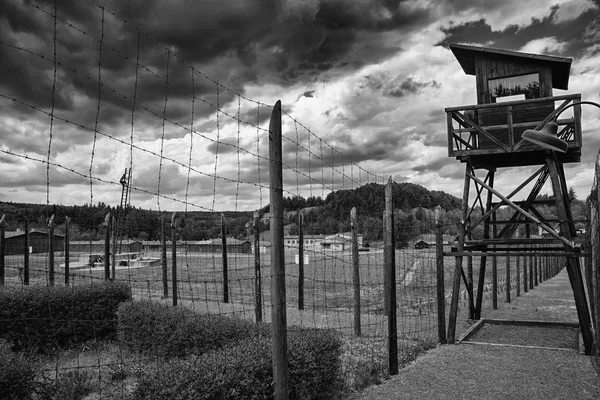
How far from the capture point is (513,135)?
1134cm

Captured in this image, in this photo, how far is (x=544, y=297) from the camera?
2320 cm

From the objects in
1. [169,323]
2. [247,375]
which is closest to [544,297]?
[169,323]

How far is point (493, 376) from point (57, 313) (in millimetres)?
10106

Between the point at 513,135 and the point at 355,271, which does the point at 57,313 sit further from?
the point at 513,135

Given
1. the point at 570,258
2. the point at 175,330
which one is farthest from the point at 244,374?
the point at 570,258

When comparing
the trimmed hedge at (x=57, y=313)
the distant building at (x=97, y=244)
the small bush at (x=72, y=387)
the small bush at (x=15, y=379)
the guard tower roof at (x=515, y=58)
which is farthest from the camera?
the distant building at (x=97, y=244)

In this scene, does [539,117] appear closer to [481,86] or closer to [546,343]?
[481,86]

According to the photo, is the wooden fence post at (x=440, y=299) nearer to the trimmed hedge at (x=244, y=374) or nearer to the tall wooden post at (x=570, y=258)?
the tall wooden post at (x=570, y=258)

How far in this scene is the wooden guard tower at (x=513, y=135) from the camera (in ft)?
35.9

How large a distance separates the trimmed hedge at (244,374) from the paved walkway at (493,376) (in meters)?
0.92

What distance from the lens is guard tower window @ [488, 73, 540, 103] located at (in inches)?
482

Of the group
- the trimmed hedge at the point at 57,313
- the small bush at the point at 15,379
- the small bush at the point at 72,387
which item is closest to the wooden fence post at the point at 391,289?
the small bush at the point at 72,387

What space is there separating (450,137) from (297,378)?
26.1 feet

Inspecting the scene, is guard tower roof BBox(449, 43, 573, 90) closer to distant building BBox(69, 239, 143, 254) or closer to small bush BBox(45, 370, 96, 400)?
distant building BBox(69, 239, 143, 254)
